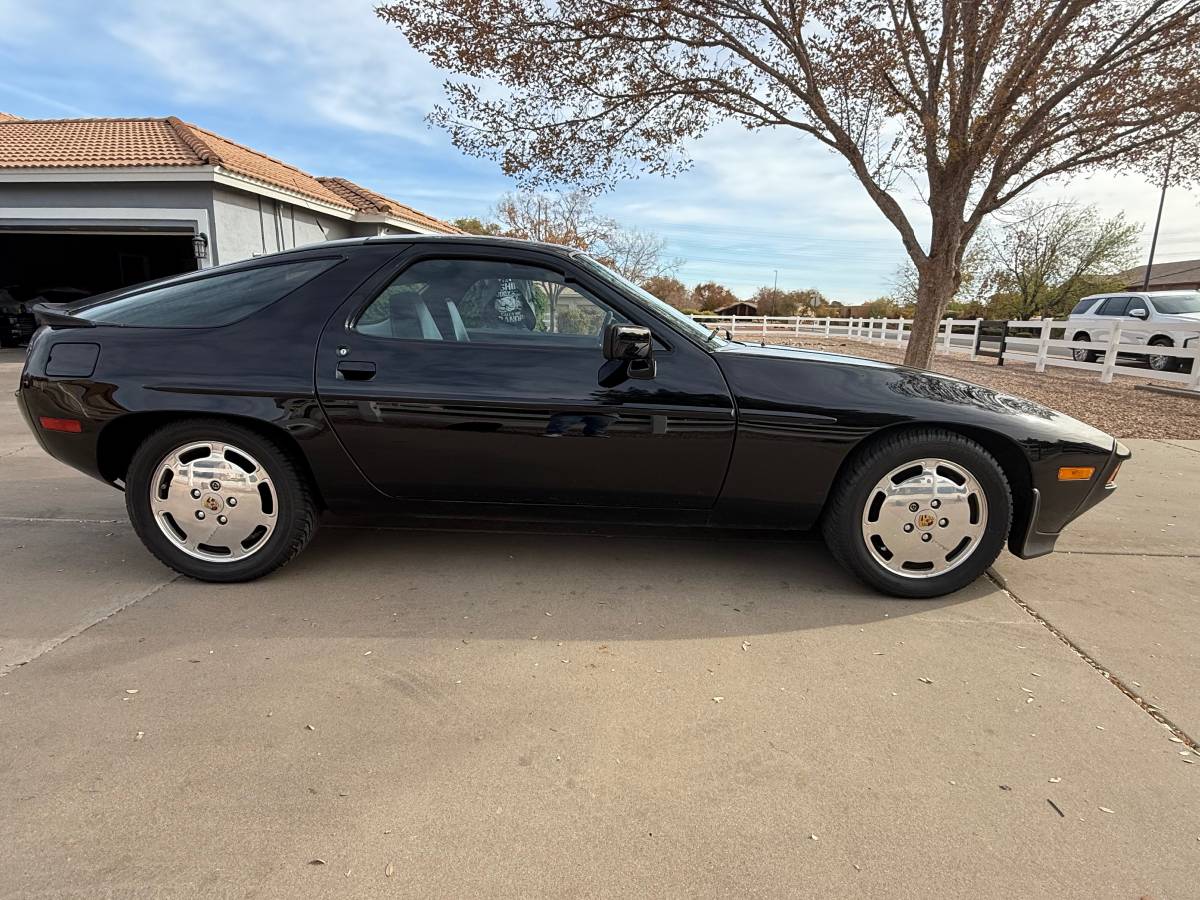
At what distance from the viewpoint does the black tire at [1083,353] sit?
589 inches

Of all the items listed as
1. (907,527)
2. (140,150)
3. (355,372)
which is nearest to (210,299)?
(355,372)

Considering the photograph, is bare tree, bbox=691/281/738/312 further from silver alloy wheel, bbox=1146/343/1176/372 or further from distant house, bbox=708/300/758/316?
silver alloy wheel, bbox=1146/343/1176/372

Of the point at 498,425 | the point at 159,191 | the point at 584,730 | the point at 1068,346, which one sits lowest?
the point at 584,730

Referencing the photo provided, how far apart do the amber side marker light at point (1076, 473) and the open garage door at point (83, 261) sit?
66.6 feet

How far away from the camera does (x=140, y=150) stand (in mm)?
12531

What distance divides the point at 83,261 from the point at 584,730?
2454cm

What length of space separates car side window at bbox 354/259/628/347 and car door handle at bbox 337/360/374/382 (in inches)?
6.7

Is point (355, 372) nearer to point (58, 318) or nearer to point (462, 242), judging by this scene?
point (462, 242)

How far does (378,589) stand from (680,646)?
1379 mm

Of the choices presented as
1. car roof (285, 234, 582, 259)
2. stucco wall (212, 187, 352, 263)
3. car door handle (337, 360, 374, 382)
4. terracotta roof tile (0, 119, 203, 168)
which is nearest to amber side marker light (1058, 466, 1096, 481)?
car roof (285, 234, 582, 259)

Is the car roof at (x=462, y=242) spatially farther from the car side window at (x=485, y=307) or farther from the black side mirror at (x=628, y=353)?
the black side mirror at (x=628, y=353)

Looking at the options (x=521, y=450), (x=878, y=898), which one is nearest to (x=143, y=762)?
(x=521, y=450)

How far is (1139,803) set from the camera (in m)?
1.77

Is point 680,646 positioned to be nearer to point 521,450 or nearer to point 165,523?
point 521,450
